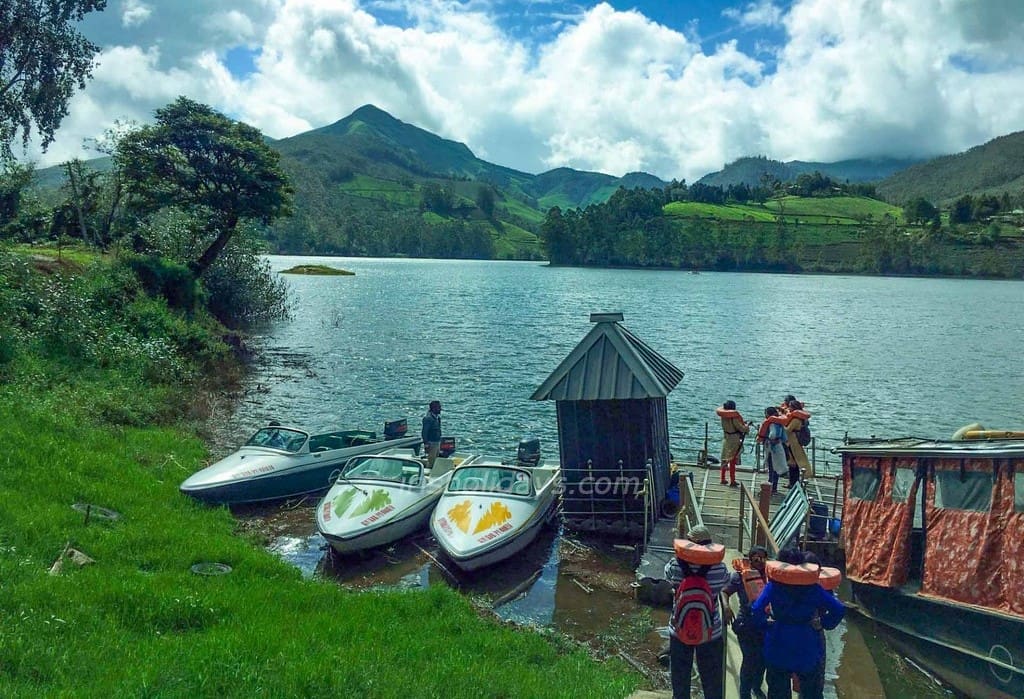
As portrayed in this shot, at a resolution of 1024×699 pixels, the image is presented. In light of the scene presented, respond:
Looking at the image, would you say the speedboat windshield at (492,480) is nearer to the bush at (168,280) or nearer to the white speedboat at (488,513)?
the white speedboat at (488,513)

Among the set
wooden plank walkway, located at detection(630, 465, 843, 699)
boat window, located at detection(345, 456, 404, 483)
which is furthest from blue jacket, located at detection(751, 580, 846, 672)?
boat window, located at detection(345, 456, 404, 483)

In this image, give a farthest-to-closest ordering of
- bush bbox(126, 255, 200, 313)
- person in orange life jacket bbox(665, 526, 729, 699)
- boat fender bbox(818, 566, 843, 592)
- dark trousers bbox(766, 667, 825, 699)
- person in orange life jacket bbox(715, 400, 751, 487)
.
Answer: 1. bush bbox(126, 255, 200, 313)
2. person in orange life jacket bbox(715, 400, 751, 487)
3. person in orange life jacket bbox(665, 526, 729, 699)
4. dark trousers bbox(766, 667, 825, 699)
5. boat fender bbox(818, 566, 843, 592)

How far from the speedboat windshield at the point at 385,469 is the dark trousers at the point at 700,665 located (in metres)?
10.3

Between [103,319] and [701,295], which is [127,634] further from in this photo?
[701,295]

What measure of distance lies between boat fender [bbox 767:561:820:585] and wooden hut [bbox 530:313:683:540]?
9889 mm

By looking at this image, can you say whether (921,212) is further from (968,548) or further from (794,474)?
(968,548)

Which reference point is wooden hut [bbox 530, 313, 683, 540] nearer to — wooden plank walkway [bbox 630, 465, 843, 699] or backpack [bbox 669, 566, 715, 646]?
wooden plank walkway [bbox 630, 465, 843, 699]

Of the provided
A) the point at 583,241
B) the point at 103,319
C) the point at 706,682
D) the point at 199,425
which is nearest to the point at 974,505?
the point at 706,682

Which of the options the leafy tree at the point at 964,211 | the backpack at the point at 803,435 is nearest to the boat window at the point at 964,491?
the backpack at the point at 803,435

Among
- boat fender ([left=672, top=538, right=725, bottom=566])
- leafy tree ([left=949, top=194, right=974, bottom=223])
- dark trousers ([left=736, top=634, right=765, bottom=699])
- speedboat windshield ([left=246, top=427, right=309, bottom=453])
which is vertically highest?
leafy tree ([left=949, top=194, right=974, bottom=223])

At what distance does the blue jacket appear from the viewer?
7551 millimetres

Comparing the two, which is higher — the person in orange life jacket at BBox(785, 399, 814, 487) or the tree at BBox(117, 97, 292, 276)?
the tree at BBox(117, 97, 292, 276)

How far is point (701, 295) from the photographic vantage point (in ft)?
362

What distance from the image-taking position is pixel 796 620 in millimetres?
7598
